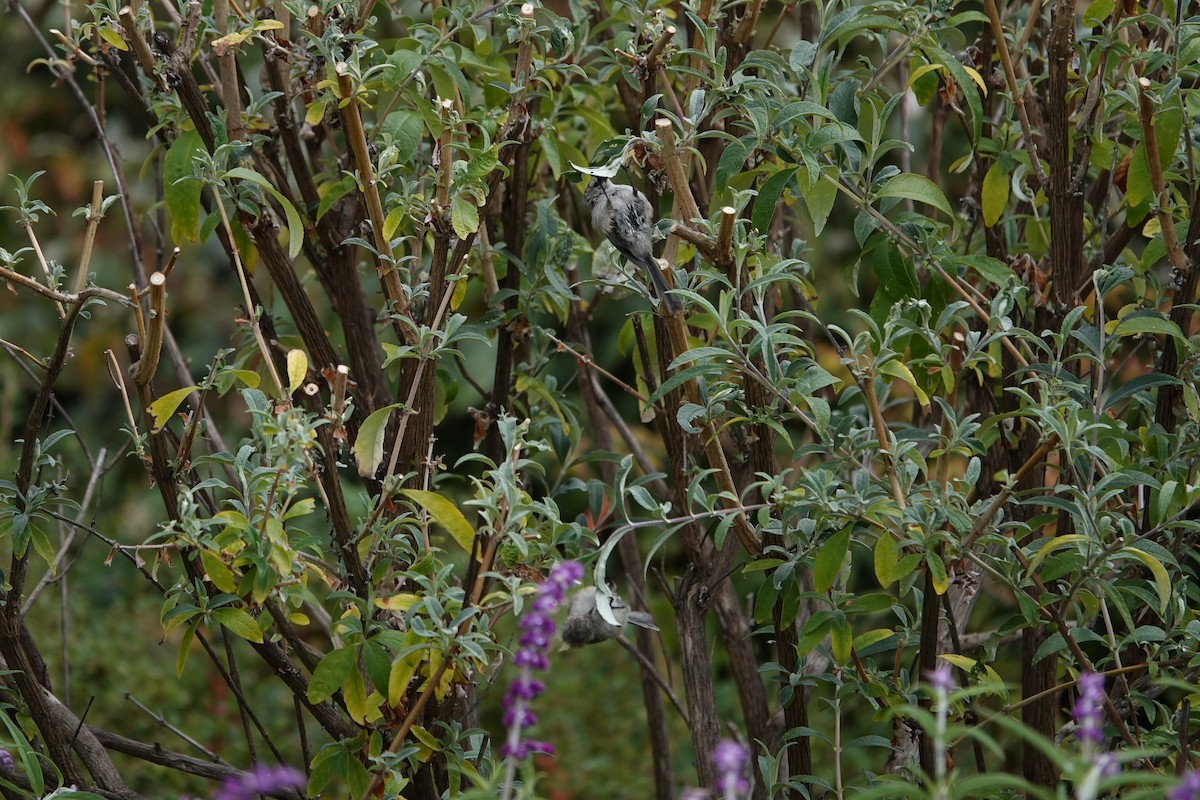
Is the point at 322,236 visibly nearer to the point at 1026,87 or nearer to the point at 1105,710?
the point at 1026,87

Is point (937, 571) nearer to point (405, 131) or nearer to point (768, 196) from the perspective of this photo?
point (768, 196)

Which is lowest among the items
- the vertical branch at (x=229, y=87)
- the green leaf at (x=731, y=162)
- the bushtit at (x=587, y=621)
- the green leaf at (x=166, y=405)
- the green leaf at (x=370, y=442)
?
the bushtit at (x=587, y=621)

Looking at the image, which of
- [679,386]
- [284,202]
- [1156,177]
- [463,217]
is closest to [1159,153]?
[1156,177]

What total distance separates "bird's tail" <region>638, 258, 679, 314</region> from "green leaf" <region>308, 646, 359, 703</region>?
52 cm

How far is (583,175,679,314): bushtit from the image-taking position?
4.08ft

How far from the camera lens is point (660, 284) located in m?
1.27

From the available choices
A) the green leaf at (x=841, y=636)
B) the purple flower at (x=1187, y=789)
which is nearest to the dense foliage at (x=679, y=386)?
the green leaf at (x=841, y=636)

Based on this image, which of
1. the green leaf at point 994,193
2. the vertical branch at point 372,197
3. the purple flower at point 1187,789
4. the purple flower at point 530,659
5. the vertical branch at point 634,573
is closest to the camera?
the purple flower at point 1187,789

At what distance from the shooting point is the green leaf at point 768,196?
1321 millimetres

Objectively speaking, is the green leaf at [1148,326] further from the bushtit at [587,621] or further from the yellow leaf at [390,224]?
the yellow leaf at [390,224]

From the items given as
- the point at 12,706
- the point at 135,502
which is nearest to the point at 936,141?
the point at 12,706

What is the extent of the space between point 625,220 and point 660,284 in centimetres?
8

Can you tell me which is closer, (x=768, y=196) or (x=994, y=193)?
(x=768, y=196)

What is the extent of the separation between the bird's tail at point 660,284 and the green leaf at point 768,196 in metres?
0.14
